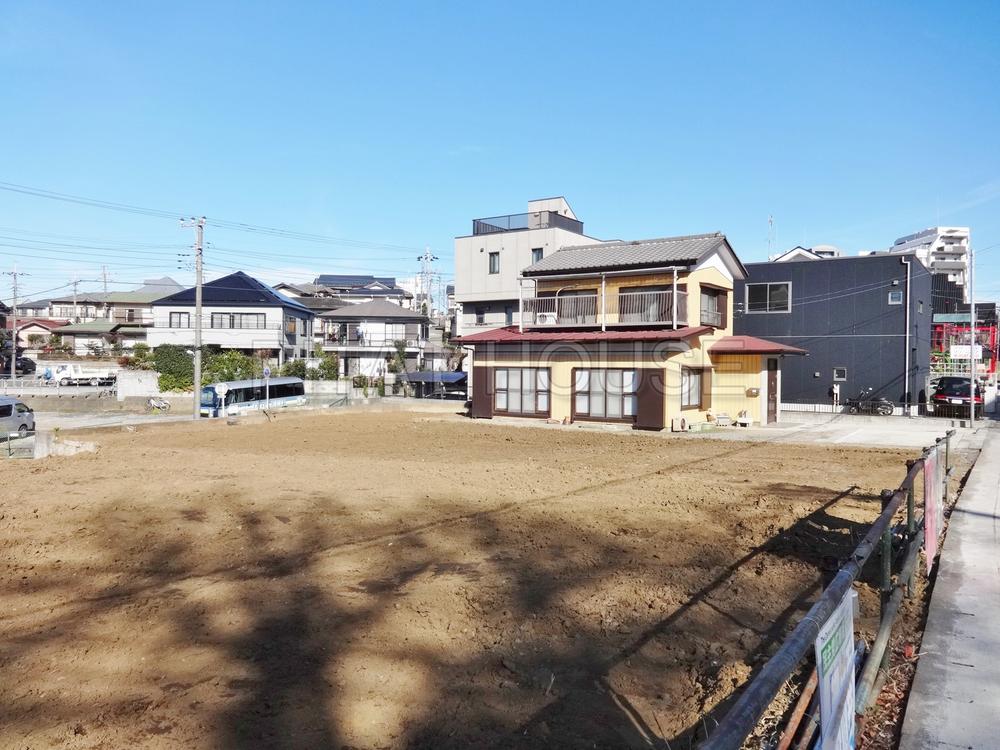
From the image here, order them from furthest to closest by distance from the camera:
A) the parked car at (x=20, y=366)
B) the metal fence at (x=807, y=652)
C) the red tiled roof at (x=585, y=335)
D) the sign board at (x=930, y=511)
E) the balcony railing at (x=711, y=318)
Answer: the parked car at (x=20, y=366)
the balcony railing at (x=711, y=318)
the red tiled roof at (x=585, y=335)
the sign board at (x=930, y=511)
the metal fence at (x=807, y=652)

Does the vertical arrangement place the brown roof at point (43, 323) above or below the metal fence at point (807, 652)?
above

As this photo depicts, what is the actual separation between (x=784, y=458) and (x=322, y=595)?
39.3 ft

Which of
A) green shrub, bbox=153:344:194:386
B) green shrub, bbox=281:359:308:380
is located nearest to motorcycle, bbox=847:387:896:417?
green shrub, bbox=281:359:308:380

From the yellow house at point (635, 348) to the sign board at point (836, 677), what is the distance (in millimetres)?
19406

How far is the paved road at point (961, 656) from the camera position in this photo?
326 cm

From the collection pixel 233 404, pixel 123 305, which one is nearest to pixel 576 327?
pixel 233 404

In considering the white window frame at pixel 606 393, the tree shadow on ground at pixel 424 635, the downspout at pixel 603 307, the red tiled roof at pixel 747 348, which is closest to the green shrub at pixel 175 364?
the white window frame at pixel 606 393

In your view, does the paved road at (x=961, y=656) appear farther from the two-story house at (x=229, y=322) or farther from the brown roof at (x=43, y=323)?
the brown roof at (x=43, y=323)

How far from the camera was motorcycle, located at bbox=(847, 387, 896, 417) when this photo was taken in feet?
84.7

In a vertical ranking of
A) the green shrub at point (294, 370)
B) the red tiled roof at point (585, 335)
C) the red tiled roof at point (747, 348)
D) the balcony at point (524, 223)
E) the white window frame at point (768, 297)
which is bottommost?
the green shrub at point (294, 370)

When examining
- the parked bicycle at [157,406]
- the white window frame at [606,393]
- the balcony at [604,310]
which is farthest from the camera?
the parked bicycle at [157,406]

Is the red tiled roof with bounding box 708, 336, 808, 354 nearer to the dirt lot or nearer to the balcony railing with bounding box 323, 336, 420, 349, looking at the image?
the dirt lot

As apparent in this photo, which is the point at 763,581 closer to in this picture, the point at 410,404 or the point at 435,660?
the point at 435,660

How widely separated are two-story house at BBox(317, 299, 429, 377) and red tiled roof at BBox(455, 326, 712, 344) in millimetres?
22190
